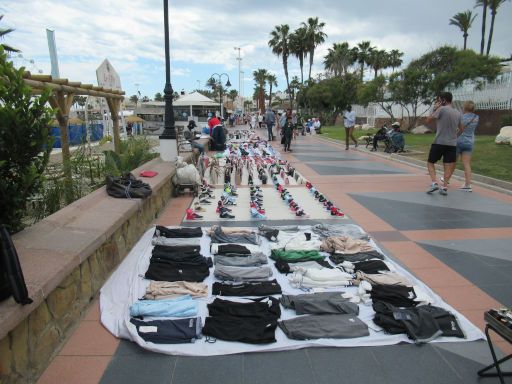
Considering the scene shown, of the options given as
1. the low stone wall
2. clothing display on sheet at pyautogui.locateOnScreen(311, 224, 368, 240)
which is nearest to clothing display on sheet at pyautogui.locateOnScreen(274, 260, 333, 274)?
clothing display on sheet at pyautogui.locateOnScreen(311, 224, 368, 240)

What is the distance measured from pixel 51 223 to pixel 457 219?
6.10 m

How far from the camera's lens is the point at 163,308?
338 cm

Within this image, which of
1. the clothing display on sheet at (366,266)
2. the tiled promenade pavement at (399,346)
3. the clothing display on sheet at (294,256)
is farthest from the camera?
the clothing display on sheet at (294,256)

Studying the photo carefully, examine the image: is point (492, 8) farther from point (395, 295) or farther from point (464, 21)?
point (395, 295)

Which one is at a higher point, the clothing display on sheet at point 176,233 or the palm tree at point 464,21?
the palm tree at point 464,21

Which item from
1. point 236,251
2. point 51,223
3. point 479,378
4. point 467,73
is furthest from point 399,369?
point 467,73

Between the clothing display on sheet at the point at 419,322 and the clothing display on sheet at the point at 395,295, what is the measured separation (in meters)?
0.14

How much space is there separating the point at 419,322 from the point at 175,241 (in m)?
3.17

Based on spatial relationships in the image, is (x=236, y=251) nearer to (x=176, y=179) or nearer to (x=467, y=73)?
(x=176, y=179)

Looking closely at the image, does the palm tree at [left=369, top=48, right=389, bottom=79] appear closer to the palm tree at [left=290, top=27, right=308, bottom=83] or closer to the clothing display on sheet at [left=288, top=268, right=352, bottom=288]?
the palm tree at [left=290, top=27, right=308, bottom=83]

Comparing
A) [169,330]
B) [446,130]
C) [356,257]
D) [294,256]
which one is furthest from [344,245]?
[446,130]

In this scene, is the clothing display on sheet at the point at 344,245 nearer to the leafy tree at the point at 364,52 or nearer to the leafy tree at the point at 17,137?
the leafy tree at the point at 17,137

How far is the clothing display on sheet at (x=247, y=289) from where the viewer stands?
12.4 ft

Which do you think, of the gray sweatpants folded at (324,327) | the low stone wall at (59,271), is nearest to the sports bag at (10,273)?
the low stone wall at (59,271)
